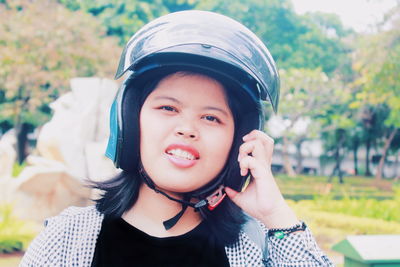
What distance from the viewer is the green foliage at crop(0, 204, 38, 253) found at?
5586 millimetres

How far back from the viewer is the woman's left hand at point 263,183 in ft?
4.36

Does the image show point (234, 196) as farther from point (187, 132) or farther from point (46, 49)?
point (46, 49)

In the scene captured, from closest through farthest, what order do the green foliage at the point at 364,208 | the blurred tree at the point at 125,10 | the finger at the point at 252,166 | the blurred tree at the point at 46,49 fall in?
the finger at the point at 252,166, the green foliage at the point at 364,208, the blurred tree at the point at 46,49, the blurred tree at the point at 125,10

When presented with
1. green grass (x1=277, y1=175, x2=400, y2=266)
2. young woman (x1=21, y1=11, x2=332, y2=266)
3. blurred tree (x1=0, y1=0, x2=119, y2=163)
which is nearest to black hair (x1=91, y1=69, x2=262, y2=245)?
young woman (x1=21, y1=11, x2=332, y2=266)

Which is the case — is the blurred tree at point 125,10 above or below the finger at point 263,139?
above

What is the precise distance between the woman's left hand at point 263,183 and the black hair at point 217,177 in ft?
0.14

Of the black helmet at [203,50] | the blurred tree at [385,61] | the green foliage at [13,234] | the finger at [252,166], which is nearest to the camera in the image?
the black helmet at [203,50]

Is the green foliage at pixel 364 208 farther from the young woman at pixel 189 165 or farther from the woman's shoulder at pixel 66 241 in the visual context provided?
the woman's shoulder at pixel 66 241

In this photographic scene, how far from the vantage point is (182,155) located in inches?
49.9

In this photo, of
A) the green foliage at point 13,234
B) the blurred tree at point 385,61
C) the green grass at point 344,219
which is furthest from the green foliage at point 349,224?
the green foliage at point 13,234

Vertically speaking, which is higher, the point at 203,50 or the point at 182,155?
the point at 203,50

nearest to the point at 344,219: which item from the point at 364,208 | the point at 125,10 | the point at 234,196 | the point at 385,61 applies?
the point at 364,208

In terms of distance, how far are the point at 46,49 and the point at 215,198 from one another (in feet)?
35.3

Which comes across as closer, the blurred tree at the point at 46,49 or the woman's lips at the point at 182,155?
the woman's lips at the point at 182,155
